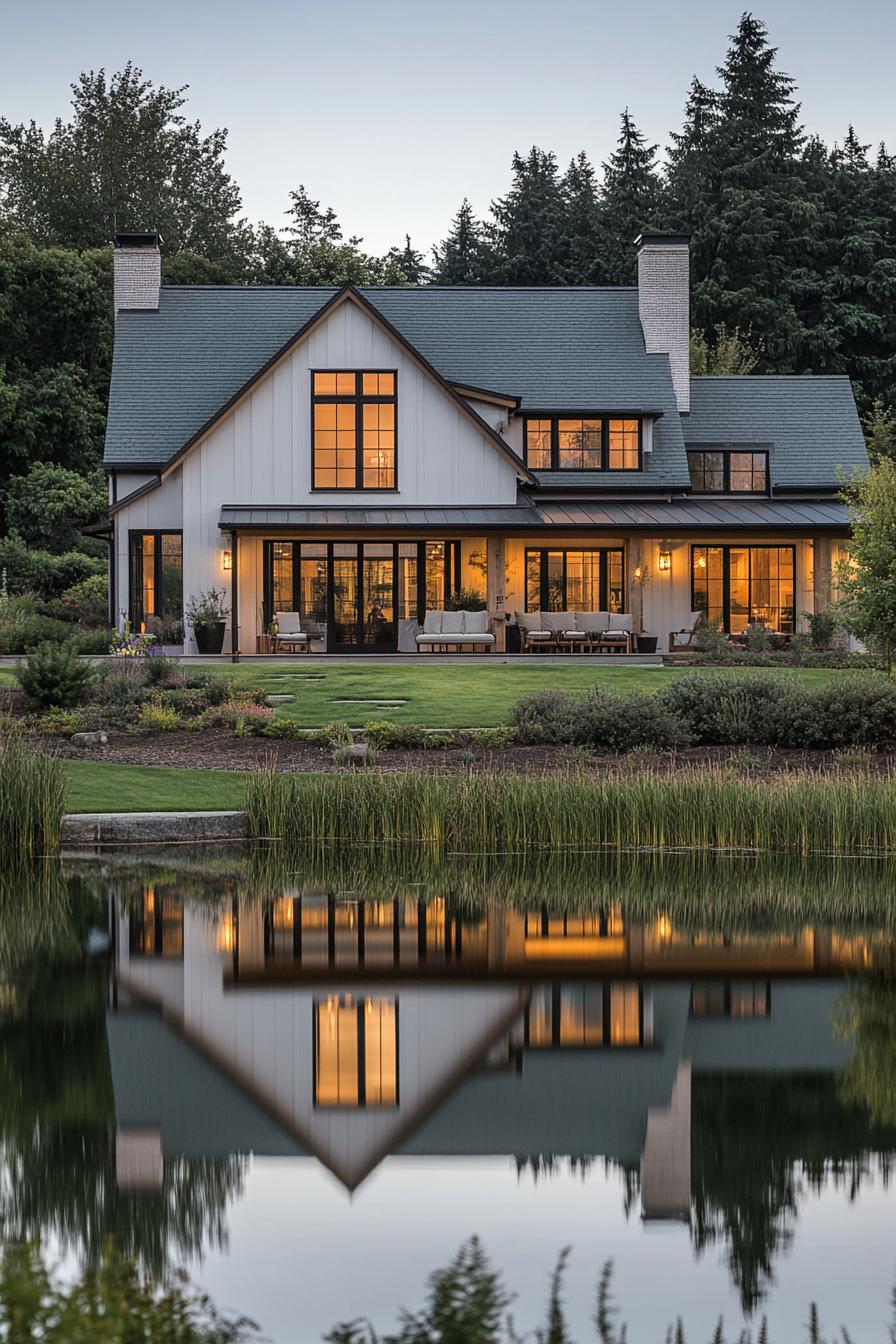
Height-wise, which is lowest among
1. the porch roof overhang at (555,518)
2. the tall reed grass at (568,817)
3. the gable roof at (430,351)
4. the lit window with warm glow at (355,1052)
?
the lit window with warm glow at (355,1052)

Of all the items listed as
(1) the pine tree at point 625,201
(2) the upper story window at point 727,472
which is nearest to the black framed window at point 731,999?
(2) the upper story window at point 727,472

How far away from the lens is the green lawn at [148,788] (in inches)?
596

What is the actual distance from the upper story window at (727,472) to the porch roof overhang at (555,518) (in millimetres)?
1492

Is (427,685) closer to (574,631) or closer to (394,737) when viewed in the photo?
(394,737)

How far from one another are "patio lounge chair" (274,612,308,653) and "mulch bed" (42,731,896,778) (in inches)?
444

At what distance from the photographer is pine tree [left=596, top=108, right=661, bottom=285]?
186ft

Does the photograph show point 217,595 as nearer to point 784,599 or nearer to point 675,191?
point 784,599

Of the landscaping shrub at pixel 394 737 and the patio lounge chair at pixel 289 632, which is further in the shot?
the patio lounge chair at pixel 289 632

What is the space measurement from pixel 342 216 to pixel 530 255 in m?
7.58

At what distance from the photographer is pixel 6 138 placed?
211 feet

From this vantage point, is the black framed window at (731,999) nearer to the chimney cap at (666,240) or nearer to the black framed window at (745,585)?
the black framed window at (745,585)

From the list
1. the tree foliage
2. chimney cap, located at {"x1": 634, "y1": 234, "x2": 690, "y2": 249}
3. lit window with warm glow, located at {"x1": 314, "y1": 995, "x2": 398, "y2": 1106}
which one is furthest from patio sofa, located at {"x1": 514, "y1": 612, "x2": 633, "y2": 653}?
lit window with warm glow, located at {"x1": 314, "y1": 995, "x2": 398, "y2": 1106}


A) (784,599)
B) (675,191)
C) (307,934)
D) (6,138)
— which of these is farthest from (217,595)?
(6,138)

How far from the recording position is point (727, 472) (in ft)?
114
